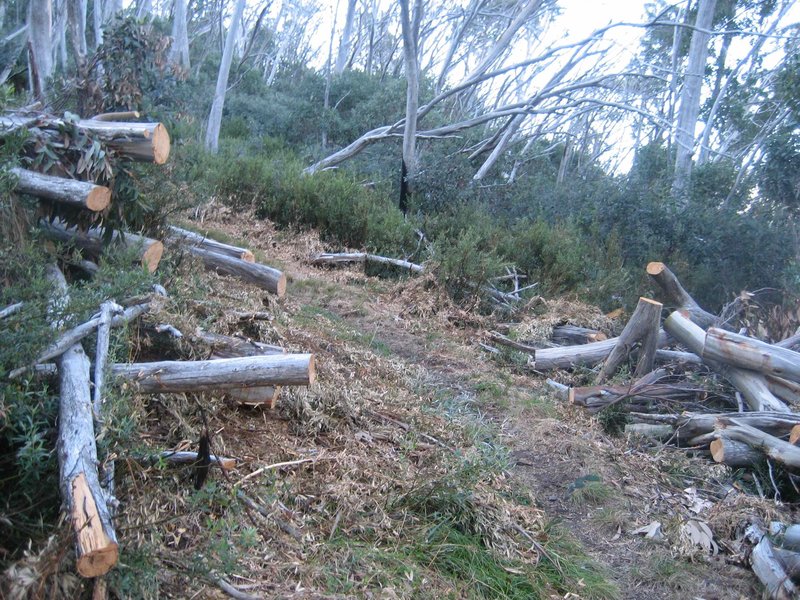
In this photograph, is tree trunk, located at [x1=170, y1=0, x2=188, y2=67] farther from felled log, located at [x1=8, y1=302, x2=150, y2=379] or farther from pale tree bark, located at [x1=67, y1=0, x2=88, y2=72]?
felled log, located at [x1=8, y1=302, x2=150, y2=379]

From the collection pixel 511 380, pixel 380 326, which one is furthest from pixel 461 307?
pixel 511 380

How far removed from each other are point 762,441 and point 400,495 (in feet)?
11.3

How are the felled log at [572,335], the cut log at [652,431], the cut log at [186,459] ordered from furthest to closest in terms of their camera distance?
the felled log at [572,335] < the cut log at [652,431] < the cut log at [186,459]

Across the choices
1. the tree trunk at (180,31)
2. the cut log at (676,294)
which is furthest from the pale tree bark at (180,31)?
the cut log at (676,294)

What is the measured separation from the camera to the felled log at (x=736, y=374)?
21.9 ft

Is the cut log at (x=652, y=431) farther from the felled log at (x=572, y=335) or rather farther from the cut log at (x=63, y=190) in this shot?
the cut log at (x=63, y=190)

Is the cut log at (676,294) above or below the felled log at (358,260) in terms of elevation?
above

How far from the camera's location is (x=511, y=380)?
7.62m

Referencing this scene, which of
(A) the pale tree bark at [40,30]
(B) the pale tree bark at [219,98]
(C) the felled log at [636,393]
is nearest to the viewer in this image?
(C) the felled log at [636,393]

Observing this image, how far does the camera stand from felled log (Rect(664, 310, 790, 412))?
6.68 meters

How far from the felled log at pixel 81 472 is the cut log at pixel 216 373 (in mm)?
330

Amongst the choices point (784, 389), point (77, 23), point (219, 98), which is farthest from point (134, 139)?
point (219, 98)

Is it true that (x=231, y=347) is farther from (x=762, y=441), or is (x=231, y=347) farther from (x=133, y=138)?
(x=762, y=441)

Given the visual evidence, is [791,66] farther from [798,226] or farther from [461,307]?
[461,307]
